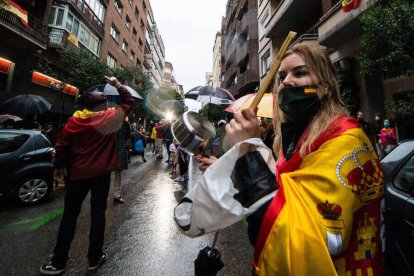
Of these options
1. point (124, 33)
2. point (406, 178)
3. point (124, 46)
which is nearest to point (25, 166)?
point (406, 178)

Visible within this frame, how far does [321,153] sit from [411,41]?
23.3 ft

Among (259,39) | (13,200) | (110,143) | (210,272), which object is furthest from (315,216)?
(259,39)

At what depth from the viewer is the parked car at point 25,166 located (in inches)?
196

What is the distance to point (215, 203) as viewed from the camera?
0.81 m

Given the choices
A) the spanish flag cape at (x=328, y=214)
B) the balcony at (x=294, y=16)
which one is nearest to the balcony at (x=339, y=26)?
the balcony at (x=294, y=16)

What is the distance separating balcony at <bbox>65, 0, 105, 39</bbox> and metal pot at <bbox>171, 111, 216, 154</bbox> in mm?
19950

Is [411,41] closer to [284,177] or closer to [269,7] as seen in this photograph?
[284,177]

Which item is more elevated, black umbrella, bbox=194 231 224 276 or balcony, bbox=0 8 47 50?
balcony, bbox=0 8 47 50

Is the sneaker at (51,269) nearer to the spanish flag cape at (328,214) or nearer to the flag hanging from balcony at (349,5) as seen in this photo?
the spanish flag cape at (328,214)

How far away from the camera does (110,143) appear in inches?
122

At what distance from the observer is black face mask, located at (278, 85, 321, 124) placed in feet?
3.61

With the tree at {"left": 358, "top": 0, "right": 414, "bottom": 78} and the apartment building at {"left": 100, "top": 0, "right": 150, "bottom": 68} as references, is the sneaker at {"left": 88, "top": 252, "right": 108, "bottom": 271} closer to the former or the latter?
the tree at {"left": 358, "top": 0, "right": 414, "bottom": 78}

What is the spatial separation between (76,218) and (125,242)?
103 cm

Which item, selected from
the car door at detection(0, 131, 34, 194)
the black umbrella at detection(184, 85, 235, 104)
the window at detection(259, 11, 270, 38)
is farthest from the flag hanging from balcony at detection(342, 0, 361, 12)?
the window at detection(259, 11, 270, 38)
